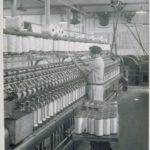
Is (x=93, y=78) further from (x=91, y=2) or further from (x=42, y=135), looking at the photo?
(x=91, y=2)

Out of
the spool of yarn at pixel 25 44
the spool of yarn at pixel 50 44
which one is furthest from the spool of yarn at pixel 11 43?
the spool of yarn at pixel 50 44

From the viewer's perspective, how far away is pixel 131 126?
4832 mm

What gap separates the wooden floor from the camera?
3.92 meters

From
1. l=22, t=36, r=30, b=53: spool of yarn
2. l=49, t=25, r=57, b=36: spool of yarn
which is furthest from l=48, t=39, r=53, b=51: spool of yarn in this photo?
l=22, t=36, r=30, b=53: spool of yarn

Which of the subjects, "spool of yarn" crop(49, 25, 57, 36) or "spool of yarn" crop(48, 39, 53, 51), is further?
"spool of yarn" crop(49, 25, 57, 36)

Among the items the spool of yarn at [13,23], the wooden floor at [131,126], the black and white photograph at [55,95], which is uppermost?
the spool of yarn at [13,23]

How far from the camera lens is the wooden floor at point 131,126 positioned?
3.92 meters

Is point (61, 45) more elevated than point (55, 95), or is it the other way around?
point (61, 45)

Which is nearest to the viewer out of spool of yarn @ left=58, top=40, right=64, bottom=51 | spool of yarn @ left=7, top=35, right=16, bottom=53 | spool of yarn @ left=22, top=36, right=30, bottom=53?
spool of yarn @ left=7, top=35, right=16, bottom=53

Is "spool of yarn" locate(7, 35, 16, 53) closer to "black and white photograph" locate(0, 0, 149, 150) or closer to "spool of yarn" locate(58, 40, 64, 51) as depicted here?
"black and white photograph" locate(0, 0, 149, 150)

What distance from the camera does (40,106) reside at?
2.28 meters

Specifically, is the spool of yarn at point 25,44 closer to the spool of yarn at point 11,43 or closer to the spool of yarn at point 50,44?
the spool of yarn at point 11,43

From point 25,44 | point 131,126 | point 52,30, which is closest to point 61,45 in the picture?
point 52,30

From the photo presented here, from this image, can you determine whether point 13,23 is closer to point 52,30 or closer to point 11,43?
point 11,43
